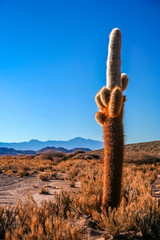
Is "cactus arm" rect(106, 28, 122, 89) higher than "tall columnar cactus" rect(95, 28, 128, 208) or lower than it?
higher

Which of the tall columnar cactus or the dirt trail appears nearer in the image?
the tall columnar cactus

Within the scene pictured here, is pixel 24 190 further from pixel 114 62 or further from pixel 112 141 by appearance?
pixel 114 62

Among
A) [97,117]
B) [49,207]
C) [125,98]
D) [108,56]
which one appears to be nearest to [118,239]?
[49,207]

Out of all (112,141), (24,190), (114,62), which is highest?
(114,62)

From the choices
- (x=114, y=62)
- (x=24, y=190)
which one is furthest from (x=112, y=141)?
(x=24, y=190)

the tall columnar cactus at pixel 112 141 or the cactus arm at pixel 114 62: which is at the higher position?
the cactus arm at pixel 114 62

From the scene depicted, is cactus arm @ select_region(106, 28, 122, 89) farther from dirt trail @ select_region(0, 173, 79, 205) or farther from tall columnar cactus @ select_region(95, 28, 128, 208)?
dirt trail @ select_region(0, 173, 79, 205)

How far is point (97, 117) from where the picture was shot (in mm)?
5840

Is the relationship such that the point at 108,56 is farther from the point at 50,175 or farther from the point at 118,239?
the point at 50,175

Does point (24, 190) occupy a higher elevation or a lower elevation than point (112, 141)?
lower

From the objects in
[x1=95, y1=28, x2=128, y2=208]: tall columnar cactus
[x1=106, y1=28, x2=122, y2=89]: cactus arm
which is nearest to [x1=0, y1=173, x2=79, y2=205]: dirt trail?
[x1=95, y1=28, x2=128, y2=208]: tall columnar cactus

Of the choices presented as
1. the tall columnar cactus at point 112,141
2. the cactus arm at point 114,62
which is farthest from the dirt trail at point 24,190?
the cactus arm at point 114,62

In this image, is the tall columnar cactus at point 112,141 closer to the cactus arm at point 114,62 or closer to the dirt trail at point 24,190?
the cactus arm at point 114,62

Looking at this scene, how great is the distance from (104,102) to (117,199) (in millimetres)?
2459
